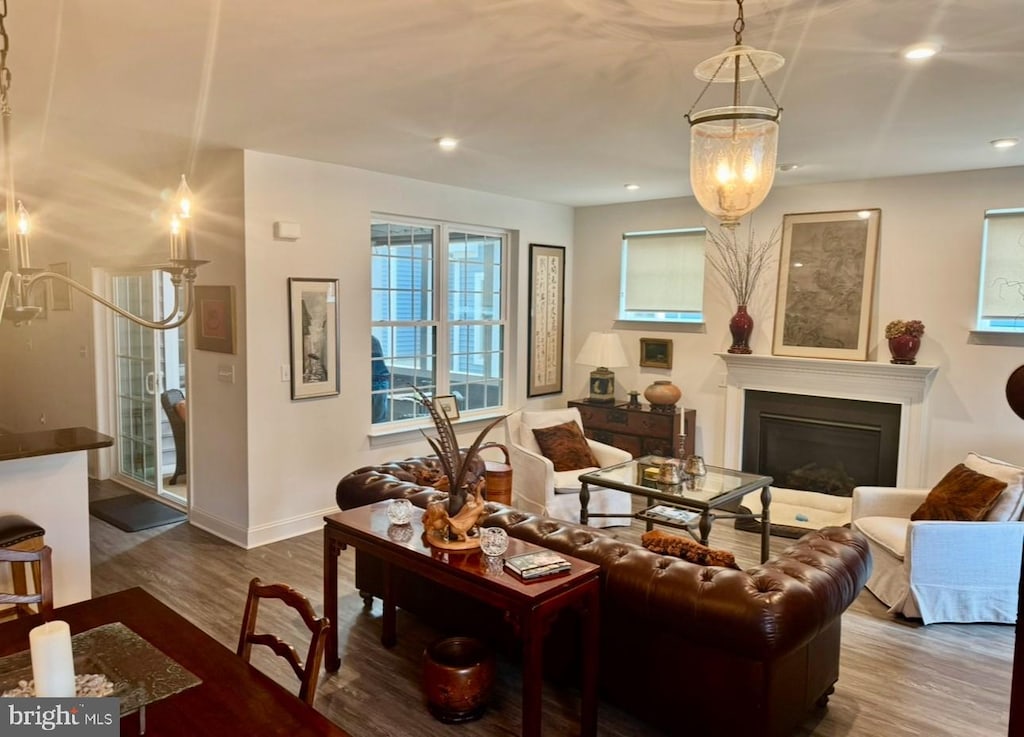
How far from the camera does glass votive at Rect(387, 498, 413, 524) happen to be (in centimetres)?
289

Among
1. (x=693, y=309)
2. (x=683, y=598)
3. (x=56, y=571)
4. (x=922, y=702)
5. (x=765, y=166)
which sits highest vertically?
(x=765, y=166)

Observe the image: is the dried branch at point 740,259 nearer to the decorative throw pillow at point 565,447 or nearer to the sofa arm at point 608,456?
the sofa arm at point 608,456

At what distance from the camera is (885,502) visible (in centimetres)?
429

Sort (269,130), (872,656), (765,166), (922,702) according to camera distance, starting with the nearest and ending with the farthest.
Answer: (765,166)
(922,702)
(872,656)
(269,130)

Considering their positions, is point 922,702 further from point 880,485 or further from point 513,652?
point 880,485

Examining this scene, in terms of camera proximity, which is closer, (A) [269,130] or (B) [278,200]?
(A) [269,130]

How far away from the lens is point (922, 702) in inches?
116

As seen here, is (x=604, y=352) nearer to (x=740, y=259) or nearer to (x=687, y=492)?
(x=740, y=259)

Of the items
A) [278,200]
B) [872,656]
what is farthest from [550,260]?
[872,656]

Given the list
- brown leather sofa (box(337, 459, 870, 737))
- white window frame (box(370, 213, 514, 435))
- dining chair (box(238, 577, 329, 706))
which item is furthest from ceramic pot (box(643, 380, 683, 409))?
dining chair (box(238, 577, 329, 706))

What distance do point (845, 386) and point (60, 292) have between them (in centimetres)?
701

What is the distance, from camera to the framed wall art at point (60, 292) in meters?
6.45

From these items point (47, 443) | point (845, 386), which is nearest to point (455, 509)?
point (47, 443)

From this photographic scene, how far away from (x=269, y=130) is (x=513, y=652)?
3.00 metres
